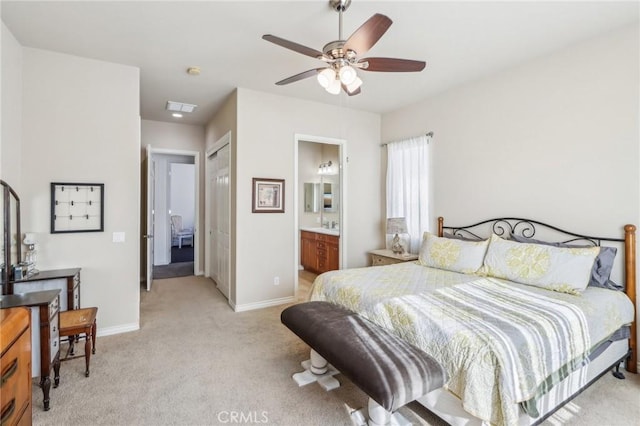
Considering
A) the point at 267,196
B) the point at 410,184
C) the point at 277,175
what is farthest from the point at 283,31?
the point at 410,184

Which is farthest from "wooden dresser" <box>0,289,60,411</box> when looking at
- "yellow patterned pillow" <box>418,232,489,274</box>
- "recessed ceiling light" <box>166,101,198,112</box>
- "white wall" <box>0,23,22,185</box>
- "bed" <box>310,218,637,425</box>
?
"yellow patterned pillow" <box>418,232,489,274</box>

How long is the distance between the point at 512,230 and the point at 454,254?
68 cm

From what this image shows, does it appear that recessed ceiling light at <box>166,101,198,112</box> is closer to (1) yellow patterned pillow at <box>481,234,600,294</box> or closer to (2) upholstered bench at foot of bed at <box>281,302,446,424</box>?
(2) upholstered bench at foot of bed at <box>281,302,446,424</box>

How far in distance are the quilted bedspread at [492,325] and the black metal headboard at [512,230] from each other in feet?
1.75

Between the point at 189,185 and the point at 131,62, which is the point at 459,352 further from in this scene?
the point at 189,185

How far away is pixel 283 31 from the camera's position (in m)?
2.63

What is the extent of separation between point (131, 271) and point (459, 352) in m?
3.26

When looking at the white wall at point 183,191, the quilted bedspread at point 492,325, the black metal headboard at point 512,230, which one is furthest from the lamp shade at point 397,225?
the white wall at point 183,191

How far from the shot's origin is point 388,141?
4.91 meters

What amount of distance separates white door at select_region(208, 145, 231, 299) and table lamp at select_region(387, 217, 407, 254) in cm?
226

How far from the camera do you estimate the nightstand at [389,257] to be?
13.5 feet

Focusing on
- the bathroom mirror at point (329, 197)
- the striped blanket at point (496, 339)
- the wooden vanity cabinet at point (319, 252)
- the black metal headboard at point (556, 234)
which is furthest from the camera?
the bathroom mirror at point (329, 197)

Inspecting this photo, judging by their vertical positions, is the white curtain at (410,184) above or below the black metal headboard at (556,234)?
above

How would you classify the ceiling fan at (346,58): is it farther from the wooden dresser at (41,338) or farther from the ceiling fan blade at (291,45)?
the wooden dresser at (41,338)
